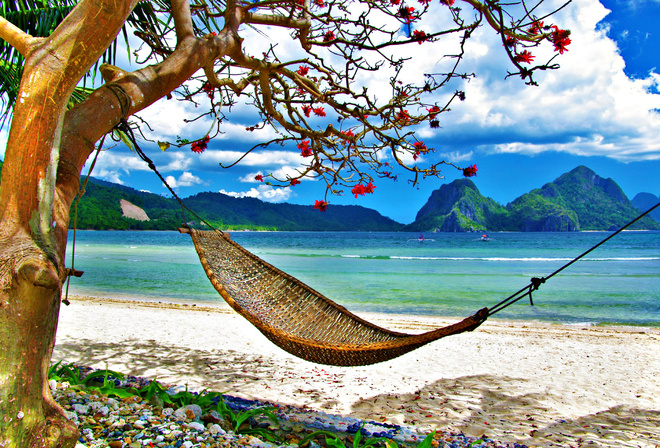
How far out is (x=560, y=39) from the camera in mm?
2014

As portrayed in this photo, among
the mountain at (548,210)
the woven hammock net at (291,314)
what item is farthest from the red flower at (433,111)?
the mountain at (548,210)

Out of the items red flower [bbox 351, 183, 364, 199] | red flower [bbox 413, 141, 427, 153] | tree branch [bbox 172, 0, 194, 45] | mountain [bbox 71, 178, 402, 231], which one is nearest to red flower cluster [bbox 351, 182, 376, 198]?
red flower [bbox 351, 183, 364, 199]

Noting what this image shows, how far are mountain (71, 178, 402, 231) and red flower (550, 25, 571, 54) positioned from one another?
3633cm

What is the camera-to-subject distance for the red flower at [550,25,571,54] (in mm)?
1996

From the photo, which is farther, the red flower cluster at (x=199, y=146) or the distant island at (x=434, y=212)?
the distant island at (x=434, y=212)

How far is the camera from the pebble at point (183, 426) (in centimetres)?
132

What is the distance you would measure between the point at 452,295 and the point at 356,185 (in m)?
5.77

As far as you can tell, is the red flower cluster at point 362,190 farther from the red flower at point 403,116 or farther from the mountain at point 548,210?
the mountain at point 548,210

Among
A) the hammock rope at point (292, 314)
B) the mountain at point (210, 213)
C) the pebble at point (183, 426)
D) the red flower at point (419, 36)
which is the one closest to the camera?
the pebble at point (183, 426)

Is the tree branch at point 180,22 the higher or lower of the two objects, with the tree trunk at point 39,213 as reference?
higher

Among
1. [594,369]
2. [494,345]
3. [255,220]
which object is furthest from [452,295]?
[255,220]

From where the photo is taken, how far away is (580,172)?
65.4 m

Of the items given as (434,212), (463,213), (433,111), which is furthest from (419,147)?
(434,212)

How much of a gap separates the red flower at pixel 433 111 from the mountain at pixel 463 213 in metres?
57.0
